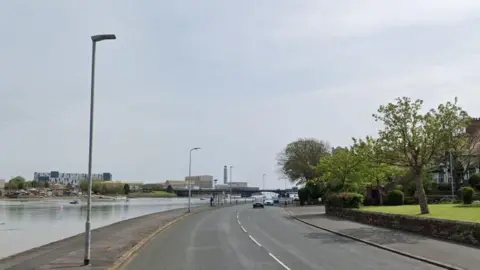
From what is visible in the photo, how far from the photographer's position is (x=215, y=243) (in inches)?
1037

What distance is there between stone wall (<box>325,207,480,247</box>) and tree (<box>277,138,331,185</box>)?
56.7 meters

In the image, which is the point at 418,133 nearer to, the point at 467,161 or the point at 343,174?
the point at 343,174

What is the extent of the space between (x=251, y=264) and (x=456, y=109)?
2161 cm

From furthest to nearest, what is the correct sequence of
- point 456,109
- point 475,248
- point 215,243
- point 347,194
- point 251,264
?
point 347,194 → point 456,109 → point 215,243 → point 475,248 → point 251,264

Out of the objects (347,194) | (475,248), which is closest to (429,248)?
(475,248)

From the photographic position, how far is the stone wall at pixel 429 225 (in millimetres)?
23305

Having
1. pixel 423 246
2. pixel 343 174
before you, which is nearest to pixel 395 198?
pixel 343 174

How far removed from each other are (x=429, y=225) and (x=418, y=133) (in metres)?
8.57

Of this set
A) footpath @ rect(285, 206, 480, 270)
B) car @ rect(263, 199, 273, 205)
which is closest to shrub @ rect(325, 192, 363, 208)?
footpath @ rect(285, 206, 480, 270)

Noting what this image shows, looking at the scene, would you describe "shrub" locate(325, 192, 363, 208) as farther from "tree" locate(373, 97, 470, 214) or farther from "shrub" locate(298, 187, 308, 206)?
"shrub" locate(298, 187, 308, 206)

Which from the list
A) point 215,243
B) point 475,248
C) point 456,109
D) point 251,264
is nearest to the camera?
point 251,264

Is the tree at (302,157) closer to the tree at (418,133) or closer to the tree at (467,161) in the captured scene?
the tree at (467,161)

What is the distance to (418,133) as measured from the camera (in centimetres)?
3453

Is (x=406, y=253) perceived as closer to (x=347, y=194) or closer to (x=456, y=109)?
(x=456, y=109)
